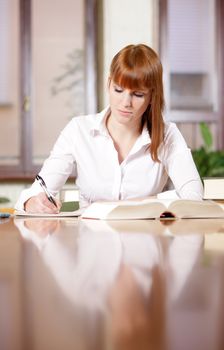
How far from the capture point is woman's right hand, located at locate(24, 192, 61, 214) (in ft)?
6.47

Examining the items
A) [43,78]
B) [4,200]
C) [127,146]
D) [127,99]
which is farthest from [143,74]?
[43,78]

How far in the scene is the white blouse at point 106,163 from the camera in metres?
2.49

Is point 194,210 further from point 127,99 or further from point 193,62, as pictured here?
point 193,62

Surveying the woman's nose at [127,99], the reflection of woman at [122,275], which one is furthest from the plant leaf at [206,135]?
the reflection of woman at [122,275]

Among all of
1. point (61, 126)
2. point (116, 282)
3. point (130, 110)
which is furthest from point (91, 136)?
point (61, 126)

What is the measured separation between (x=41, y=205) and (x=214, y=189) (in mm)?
728

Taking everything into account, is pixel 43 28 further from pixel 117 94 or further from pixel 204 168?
pixel 117 94

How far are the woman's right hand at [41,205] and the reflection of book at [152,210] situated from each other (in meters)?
0.18

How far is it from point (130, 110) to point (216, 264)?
5.22 ft

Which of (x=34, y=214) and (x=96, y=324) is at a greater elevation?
(x=96, y=324)

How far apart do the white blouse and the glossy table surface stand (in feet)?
4.22

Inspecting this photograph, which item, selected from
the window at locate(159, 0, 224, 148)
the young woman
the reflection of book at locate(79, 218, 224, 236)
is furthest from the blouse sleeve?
the window at locate(159, 0, 224, 148)

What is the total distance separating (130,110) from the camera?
2393 millimetres

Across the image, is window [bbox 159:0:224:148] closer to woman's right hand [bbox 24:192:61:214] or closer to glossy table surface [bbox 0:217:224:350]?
woman's right hand [bbox 24:192:61:214]
